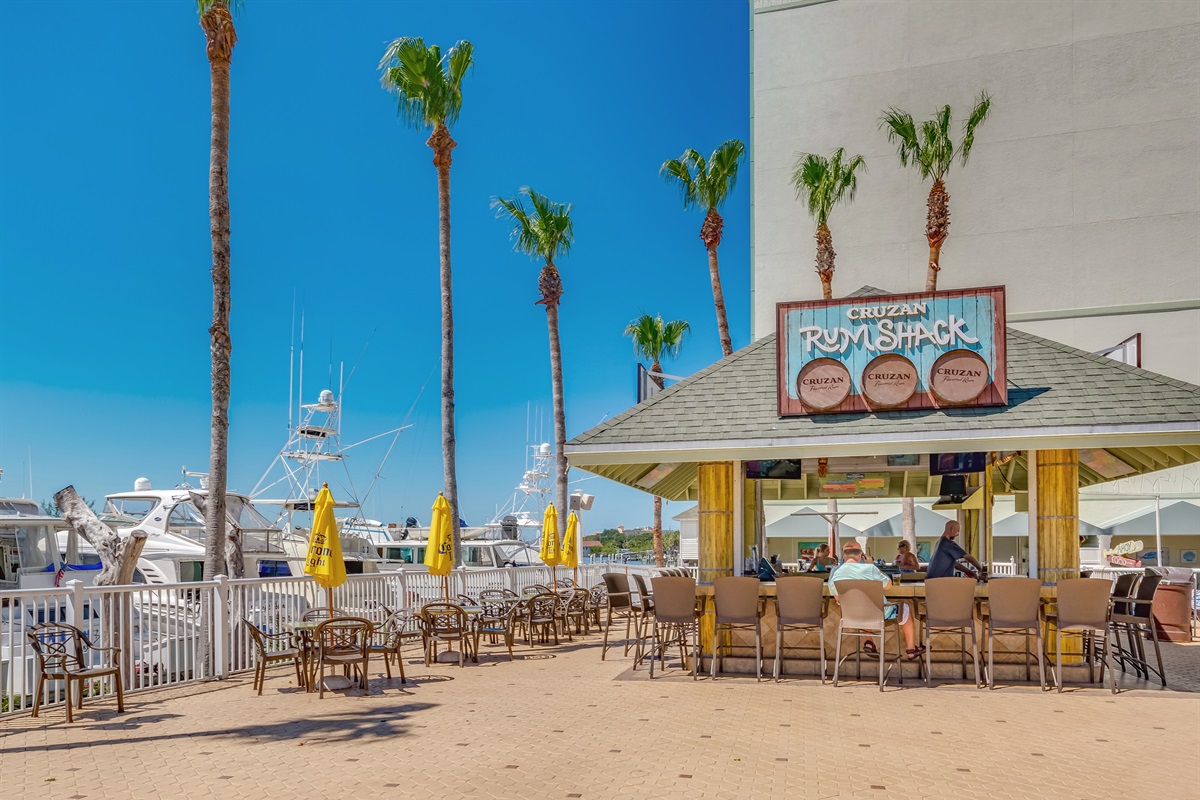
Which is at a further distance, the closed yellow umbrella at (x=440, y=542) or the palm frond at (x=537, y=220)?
the palm frond at (x=537, y=220)

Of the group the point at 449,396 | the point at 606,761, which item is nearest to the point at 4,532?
the point at 449,396

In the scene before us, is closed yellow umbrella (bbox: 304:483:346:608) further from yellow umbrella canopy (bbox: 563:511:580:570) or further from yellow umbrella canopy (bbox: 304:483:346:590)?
yellow umbrella canopy (bbox: 563:511:580:570)

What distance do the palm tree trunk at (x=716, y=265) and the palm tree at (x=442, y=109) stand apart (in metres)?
9.25

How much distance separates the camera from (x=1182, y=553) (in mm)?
27391

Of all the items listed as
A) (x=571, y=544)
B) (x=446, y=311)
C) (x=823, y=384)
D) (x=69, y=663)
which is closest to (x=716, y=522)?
(x=823, y=384)

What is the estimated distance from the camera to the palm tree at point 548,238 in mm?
27484

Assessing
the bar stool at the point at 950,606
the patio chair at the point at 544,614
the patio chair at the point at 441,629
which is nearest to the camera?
the bar stool at the point at 950,606

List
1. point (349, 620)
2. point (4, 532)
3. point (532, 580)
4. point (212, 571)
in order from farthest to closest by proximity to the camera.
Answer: point (532, 580), point (4, 532), point (212, 571), point (349, 620)

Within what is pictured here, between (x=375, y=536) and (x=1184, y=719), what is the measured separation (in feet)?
89.2

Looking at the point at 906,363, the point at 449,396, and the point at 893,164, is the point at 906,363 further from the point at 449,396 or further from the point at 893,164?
the point at 893,164

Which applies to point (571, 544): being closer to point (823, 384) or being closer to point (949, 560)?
point (823, 384)

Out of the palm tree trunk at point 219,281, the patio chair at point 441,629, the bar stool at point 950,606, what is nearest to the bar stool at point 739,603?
the bar stool at point 950,606

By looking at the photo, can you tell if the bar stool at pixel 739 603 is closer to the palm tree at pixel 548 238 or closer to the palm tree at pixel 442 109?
the palm tree at pixel 442 109

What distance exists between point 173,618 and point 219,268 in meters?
5.19
